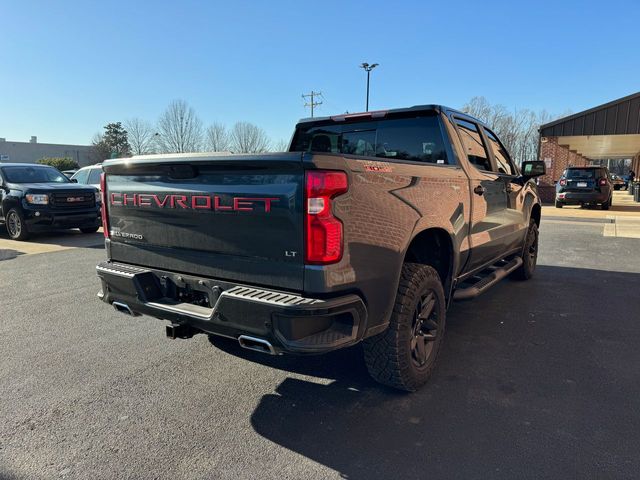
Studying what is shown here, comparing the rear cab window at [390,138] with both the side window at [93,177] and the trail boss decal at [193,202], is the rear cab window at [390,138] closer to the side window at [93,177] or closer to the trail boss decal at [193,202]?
the trail boss decal at [193,202]

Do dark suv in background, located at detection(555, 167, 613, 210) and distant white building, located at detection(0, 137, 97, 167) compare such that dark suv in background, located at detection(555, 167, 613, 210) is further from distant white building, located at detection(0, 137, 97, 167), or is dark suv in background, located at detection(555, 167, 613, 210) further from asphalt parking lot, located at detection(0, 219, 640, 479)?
distant white building, located at detection(0, 137, 97, 167)

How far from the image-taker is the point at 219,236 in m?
2.75

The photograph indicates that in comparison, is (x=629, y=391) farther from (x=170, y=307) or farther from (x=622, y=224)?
(x=622, y=224)

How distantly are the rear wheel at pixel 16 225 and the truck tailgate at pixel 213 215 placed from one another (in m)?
8.61

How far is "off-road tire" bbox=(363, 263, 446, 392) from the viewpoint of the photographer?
9.66 feet

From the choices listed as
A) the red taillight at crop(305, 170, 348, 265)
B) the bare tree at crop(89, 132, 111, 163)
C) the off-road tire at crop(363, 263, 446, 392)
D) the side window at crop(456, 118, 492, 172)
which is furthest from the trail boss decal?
the bare tree at crop(89, 132, 111, 163)

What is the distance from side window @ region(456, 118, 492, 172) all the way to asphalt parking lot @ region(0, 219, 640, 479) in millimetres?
1627

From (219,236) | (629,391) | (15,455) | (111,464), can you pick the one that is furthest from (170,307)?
(629,391)

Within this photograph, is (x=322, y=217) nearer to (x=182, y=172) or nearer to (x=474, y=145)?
(x=182, y=172)

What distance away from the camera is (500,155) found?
5301mm

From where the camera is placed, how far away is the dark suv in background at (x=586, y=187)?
1789 centimetres

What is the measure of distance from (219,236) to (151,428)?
1236 millimetres

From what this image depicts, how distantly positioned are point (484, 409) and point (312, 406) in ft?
3.68

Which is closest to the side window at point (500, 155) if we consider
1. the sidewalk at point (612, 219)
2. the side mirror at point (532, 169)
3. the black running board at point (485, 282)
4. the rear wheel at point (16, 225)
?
the side mirror at point (532, 169)
